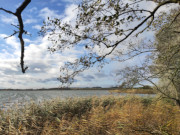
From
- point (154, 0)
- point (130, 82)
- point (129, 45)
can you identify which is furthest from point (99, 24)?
point (129, 45)

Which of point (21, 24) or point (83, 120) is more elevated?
point (21, 24)

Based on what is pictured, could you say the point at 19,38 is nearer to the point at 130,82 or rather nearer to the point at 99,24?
the point at 99,24

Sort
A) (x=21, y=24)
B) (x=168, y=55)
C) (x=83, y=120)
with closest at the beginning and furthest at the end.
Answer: (x=21, y=24) < (x=168, y=55) < (x=83, y=120)

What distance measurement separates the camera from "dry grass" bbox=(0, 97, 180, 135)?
3.46 meters

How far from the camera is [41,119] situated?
209 inches

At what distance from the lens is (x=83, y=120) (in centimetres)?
446

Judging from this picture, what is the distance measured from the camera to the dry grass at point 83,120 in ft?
11.3

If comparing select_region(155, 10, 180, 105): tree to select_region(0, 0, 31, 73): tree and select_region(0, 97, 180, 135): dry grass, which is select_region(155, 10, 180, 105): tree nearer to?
select_region(0, 97, 180, 135): dry grass

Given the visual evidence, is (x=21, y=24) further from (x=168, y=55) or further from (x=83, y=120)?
(x=168, y=55)

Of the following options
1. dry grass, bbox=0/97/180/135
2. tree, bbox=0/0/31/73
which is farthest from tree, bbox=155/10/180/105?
tree, bbox=0/0/31/73

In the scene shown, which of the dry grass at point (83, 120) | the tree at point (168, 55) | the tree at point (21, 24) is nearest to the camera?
the tree at point (21, 24)

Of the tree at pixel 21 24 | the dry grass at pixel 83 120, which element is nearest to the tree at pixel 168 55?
the dry grass at pixel 83 120

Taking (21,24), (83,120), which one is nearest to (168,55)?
(83,120)

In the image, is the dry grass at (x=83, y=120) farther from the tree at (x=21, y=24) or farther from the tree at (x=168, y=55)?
the tree at (x=21, y=24)
